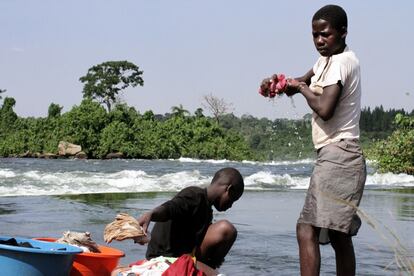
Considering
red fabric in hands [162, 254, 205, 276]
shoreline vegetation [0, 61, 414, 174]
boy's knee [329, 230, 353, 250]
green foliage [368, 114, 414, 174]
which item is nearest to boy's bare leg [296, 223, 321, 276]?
boy's knee [329, 230, 353, 250]

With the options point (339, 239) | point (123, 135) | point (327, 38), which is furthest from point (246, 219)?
point (123, 135)

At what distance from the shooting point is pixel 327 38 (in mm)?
4383

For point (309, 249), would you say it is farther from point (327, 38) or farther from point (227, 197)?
point (327, 38)

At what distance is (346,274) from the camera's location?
180 inches

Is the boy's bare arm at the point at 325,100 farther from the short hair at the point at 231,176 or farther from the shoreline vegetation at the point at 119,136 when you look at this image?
the shoreline vegetation at the point at 119,136

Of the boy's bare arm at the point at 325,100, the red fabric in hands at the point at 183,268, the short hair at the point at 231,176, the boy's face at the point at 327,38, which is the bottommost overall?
the red fabric in hands at the point at 183,268

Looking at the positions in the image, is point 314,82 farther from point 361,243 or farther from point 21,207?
point 21,207

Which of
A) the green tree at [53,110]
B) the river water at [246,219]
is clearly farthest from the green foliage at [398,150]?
the green tree at [53,110]

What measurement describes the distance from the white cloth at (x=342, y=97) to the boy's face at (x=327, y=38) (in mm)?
47

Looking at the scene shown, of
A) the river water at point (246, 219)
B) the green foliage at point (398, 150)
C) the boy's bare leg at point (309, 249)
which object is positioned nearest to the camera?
the boy's bare leg at point (309, 249)

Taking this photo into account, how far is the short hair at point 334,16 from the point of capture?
4340mm

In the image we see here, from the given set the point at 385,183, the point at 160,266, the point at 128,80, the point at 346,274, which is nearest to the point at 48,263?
the point at 160,266

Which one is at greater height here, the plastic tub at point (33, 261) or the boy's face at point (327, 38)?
the boy's face at point (327, 38)

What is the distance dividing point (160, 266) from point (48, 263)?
0.62 metres
